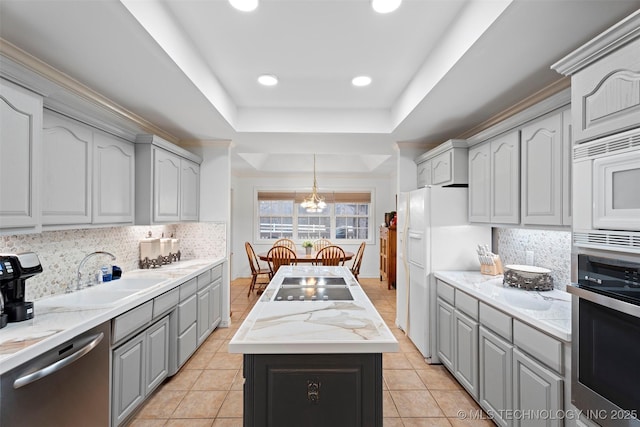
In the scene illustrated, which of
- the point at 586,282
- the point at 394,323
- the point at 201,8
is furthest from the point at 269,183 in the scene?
the point at 586,282

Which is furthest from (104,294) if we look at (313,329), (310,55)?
(310,55)

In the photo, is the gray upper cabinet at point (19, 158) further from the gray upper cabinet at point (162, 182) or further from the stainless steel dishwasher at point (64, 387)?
the gray upper cabinet at point (162, 182)

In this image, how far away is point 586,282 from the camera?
4.28 ft

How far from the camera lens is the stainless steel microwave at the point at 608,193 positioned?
44.3 inches

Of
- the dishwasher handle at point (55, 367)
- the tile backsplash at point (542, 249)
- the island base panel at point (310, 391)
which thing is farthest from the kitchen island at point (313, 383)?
the tile backsplash at point (542, 249)

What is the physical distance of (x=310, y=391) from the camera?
1.41 metres

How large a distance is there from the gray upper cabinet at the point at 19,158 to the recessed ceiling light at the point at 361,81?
2.14 metres

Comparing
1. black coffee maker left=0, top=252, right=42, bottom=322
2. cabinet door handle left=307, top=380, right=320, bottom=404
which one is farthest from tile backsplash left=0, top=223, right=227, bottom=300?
cabinet door handle left=307, top=380, right=320, bottom=404

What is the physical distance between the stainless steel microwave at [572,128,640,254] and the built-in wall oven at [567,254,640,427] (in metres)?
0.09

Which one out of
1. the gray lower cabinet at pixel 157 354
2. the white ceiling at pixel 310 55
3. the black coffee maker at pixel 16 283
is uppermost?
the white ceiling at pixel 310 55

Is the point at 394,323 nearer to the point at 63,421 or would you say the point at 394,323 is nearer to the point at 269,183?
the point at 63,421

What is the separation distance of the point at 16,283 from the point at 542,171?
3112 millimetres

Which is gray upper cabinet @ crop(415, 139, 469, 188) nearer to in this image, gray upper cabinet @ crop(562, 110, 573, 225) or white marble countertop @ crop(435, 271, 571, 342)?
white marble countertop @ crop(435, 271, 571, 342)

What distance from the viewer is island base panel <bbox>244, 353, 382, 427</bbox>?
4.60 ft
